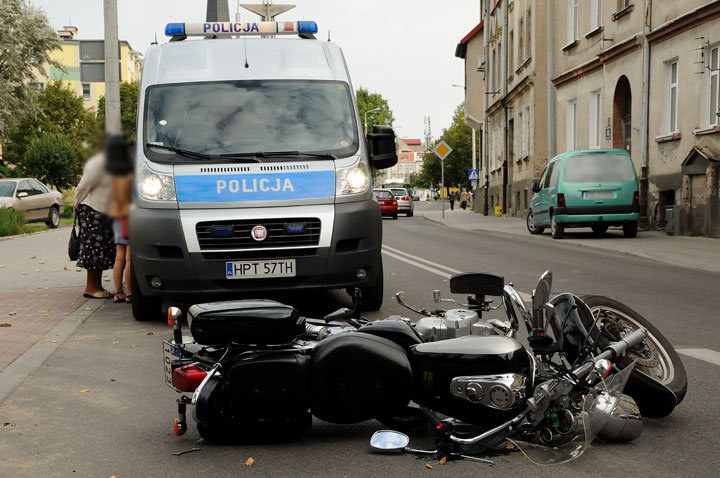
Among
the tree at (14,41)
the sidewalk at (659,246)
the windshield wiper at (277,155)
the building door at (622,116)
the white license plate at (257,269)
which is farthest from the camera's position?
the tree at (14,41)

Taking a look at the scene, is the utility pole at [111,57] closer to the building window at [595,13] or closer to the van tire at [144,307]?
the van tire at [144,307]

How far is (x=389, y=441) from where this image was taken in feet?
13.1

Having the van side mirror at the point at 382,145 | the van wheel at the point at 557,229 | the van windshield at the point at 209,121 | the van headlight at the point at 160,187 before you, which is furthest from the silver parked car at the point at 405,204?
the van headlight at the point at 160,187

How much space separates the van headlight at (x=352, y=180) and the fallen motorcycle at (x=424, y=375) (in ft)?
9.28

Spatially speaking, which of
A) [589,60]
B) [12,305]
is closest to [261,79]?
[12,305]

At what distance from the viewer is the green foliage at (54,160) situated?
93cm

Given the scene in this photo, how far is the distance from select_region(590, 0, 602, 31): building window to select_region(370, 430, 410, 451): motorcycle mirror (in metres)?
24.7

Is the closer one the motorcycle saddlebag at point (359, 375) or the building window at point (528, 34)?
the motorcycle saddlebag at point (359, 375)

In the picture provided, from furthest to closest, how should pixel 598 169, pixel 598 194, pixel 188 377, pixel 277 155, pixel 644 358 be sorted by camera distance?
pixel 598 194 < pixel 598 169 < pixel 644 358 < pixel 188 377 < pixel 277 155

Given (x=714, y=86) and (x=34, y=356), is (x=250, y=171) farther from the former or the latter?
(x=714, y=86)

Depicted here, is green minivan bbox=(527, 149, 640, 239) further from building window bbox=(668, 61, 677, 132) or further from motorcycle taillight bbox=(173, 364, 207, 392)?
motorcycle taillight bbox=(173, 364, 207, 392)

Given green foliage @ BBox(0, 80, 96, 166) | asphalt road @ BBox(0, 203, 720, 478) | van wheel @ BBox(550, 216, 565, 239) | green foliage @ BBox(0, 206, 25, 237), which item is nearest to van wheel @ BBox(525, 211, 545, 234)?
van wheel @ BBox(550, 216, 565, 239)

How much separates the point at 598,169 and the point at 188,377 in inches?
677

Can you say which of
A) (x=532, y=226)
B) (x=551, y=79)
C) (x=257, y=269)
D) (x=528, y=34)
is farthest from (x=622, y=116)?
(x=257, y=269)
